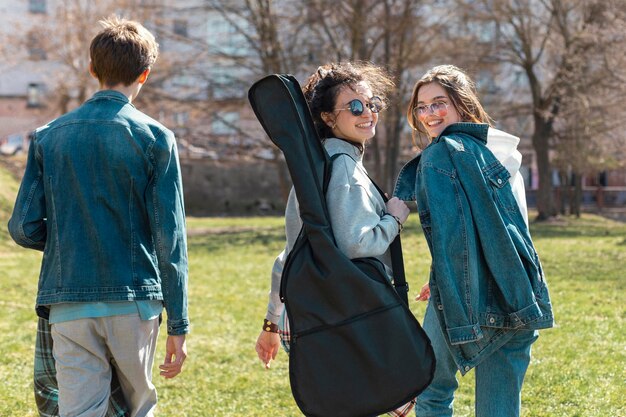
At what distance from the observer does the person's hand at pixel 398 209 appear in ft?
10.8

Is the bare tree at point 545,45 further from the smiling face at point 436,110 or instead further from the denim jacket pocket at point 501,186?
the denim jacket pocket at point 501,186

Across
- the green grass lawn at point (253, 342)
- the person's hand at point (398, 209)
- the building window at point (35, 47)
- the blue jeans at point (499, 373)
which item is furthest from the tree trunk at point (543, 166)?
the person's hand at point (398, 209)

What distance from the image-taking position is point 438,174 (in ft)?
10.9

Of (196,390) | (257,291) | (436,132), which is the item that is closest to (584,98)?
(257,291)

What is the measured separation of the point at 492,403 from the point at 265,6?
812 inches

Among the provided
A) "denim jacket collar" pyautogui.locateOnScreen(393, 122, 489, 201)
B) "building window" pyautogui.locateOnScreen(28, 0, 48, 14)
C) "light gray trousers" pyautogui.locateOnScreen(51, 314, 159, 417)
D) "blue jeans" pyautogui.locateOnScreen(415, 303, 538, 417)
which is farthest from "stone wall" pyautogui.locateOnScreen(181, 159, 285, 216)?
"light gray trousers" pyautogui.locateOnScreen(51, 314, 159, 417)

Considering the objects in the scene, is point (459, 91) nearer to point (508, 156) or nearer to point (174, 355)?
point (508, 156)

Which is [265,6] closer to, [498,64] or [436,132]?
[498,64]

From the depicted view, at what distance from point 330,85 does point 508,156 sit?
0.79 meters

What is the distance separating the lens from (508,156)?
11.5ft

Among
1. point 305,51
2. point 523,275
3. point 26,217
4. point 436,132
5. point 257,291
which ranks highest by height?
point 305,51

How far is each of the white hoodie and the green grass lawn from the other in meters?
2.12

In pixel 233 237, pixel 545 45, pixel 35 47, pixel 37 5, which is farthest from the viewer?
pixel 37 5

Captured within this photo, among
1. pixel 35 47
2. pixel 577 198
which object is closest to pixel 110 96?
pixel 577 198
